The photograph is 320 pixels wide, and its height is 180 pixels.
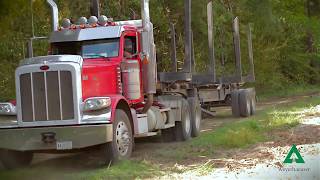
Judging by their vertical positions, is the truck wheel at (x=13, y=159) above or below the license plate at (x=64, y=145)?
below

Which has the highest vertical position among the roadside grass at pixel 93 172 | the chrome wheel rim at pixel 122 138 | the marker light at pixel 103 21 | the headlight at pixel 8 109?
the marker light at pixel 103 21

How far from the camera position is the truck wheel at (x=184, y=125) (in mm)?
14852

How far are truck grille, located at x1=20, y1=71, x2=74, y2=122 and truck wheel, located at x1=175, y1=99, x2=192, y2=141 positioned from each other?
483 cm

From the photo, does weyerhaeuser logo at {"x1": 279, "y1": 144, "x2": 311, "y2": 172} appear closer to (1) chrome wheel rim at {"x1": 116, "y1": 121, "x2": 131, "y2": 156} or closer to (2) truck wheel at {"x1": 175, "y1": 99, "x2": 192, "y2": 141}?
(1) chrome wheel rim at {"x1": 116, "y1": 121, "x2": 131, "y2": 156}

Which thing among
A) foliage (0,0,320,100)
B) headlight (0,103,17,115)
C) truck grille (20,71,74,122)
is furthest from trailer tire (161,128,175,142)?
headlight (0,103,17,115)

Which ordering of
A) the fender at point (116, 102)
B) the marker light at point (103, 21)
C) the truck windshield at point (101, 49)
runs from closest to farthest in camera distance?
the fender at point (116, 102)
the truck windshield at point (101, 49)
the marker light at point (103, 21)

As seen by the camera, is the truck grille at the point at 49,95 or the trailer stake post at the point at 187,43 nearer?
the truck grille at the point at 49,95

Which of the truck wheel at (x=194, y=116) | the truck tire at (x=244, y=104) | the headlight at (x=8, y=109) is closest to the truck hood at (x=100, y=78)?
the headlight at (x=8, y=109)

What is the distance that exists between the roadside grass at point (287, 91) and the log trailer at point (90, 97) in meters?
17.9

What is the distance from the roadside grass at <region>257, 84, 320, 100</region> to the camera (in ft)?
104

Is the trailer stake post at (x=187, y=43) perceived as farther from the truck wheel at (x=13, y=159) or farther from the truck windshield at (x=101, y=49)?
the truck wheel at (x=13, y=159)

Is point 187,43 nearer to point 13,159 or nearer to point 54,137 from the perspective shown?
point 13,159

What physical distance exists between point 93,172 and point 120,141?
3.64 ft

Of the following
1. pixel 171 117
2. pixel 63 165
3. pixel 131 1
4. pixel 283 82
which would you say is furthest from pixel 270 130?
pixel 283 82
